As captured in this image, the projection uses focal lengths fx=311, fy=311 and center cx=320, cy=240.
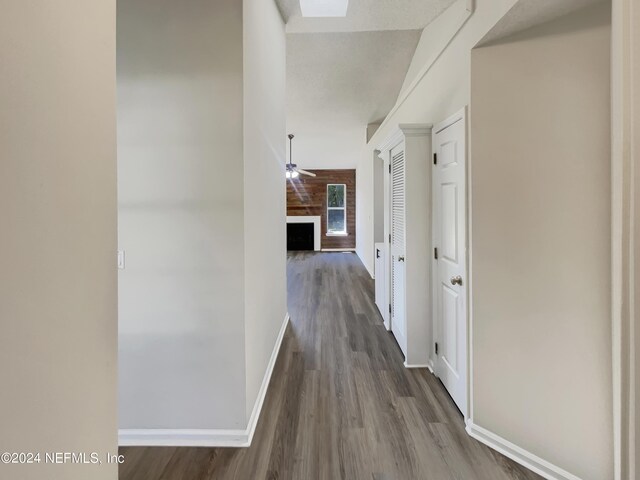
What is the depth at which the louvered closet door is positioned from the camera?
2844mm

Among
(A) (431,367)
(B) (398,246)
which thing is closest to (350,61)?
(B) (398,246)

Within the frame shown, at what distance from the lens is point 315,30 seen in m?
3.11

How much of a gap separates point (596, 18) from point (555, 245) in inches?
43.1

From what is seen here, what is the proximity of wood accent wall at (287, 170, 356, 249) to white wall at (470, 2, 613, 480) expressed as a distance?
29.0ft

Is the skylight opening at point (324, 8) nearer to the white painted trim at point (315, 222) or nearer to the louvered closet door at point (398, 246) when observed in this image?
the louvered closet door at point (398, 246)

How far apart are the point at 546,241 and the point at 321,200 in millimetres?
9281

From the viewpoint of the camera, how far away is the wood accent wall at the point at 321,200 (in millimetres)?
10625

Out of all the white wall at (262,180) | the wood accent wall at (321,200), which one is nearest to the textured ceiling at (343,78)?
the white wall at (262,180)

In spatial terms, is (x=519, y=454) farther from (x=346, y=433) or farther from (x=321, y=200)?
(x=321, y=200)

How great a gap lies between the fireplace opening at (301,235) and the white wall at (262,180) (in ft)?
24.7

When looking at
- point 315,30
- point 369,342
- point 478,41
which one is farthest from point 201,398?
point 315,30

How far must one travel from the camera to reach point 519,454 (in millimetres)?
1687

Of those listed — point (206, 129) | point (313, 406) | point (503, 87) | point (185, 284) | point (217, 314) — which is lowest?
point (313, 406)

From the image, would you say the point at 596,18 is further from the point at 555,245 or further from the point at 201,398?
the point at 201,398
